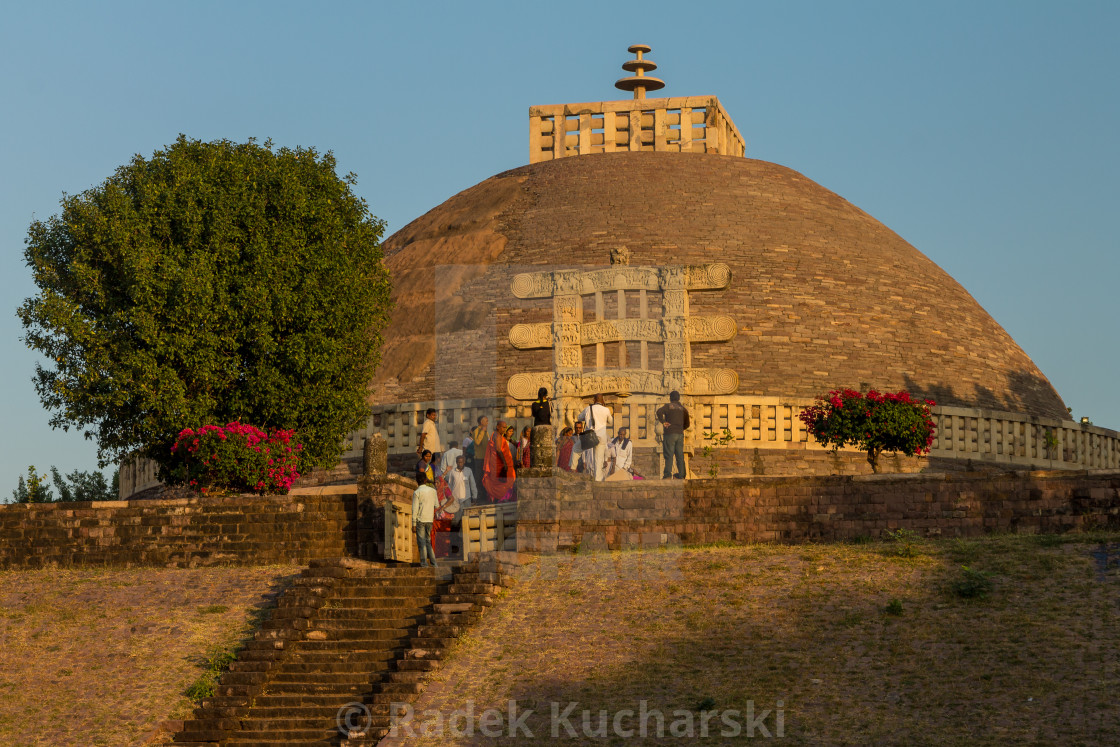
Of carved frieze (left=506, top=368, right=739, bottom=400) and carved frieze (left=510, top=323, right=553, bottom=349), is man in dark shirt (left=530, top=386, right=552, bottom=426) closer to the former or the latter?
carved frieze (left=506, top=368, right=739, bottom=400)

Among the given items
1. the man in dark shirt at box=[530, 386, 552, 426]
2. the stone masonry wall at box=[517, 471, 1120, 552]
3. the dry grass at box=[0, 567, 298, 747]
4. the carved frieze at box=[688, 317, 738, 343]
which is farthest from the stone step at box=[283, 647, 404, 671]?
the carved frieze at box=[688, 317, 738, 343]

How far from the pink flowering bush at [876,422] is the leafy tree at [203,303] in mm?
8165

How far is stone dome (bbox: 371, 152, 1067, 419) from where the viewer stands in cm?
3356

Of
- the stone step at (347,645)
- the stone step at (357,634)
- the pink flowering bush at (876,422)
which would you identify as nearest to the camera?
the stone step at (347,645)

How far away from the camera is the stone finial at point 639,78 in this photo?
43.7 metres

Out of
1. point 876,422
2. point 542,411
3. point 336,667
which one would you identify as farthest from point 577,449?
point 336,667

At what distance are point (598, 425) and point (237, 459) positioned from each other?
223 inches

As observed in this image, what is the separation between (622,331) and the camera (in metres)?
25.2

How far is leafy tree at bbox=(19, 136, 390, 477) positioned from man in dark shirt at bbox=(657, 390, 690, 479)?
5.91 meters

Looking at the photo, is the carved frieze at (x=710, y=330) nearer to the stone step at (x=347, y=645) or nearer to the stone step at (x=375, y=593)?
the stone step at (x=375, y=593)

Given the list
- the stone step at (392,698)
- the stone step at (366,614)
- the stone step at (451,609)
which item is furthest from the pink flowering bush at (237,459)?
the stone step at (392,698)

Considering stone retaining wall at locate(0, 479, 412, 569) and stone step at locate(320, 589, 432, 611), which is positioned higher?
stone retaining wall at locate(0, 479, 412, 569)

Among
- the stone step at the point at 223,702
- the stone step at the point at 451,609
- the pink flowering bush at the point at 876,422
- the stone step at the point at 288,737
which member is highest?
the pink flowering bush at the point at 876,422

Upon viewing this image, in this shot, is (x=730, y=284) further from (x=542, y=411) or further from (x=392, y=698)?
(x=392, y=698)
